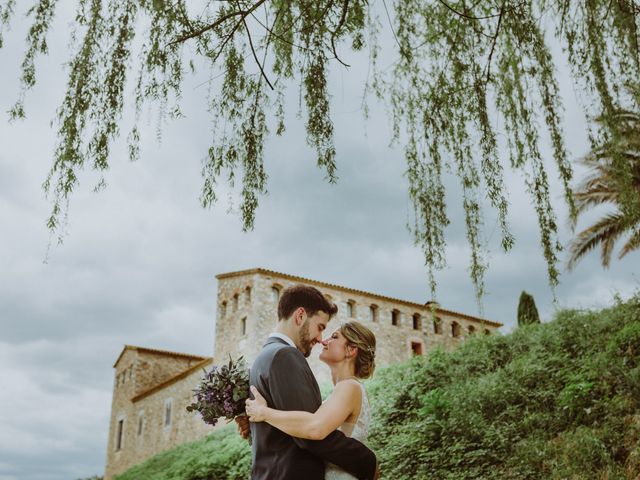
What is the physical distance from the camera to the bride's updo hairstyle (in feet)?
10.2

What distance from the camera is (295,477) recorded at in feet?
7.97

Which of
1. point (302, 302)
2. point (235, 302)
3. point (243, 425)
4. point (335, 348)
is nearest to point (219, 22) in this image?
point (302, 302)

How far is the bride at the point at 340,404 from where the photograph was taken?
238 centimetres

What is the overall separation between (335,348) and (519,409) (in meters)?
5.11

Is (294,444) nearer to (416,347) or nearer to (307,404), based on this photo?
(307,404)

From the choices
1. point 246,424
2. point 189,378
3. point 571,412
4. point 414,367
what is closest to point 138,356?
point 189,378

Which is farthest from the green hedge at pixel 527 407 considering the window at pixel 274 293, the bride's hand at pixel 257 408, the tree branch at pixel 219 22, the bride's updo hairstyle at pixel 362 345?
the window at pixel 274 293

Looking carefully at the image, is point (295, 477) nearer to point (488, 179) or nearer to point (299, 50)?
point (488, 179)

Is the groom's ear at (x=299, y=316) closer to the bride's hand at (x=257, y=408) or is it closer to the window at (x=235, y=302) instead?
the bride's hand at (x=257, y=408)

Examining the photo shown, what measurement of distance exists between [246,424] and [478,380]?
245 inches

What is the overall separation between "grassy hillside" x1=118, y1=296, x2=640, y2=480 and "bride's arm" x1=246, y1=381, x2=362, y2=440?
395 cm

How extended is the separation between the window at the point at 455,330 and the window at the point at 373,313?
5615 millimetres

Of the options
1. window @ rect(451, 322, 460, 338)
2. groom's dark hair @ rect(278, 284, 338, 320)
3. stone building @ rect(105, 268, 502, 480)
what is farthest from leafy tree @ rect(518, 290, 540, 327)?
groom's dark hair @ rect(278, 284, 338, 320)

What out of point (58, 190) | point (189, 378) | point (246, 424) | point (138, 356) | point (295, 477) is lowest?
point (295, 477)
